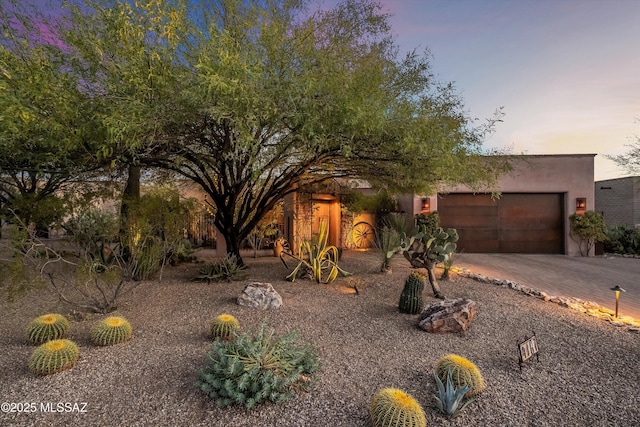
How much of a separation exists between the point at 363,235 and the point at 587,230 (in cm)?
766

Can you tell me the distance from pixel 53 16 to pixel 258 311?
5133 millimetres

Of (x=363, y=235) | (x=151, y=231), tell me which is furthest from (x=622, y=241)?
(x=151, y=231)

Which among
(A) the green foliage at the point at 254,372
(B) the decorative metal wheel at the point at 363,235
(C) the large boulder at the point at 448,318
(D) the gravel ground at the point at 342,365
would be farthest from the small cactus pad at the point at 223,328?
(B) the decorative metal wheel at the point at 363,235

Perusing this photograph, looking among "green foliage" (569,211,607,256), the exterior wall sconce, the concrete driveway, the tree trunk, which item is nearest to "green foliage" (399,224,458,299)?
the concrete driveway

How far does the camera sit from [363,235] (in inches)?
511

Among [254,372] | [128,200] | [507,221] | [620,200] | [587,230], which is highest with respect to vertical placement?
[620,200]

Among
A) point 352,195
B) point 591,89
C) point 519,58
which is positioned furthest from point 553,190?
point 352,195

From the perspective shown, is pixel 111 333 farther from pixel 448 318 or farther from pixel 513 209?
pixel 513 209

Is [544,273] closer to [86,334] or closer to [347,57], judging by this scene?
[347,57]

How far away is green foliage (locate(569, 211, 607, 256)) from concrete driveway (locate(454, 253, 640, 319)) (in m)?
0.66

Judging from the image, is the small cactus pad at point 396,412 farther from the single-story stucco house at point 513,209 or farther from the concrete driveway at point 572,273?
the single-story stucco house at point 513,209

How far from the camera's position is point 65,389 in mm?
2656

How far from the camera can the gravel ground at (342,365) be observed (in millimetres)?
2402

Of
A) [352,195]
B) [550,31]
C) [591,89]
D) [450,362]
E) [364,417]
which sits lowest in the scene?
[364,417]
